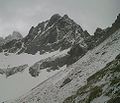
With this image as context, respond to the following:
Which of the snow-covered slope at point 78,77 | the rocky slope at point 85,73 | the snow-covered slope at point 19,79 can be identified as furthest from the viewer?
the snow-covered slope at point 19,79

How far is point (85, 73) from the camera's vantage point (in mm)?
41844

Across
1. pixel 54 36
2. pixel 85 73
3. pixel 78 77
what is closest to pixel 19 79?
pixel 54 36

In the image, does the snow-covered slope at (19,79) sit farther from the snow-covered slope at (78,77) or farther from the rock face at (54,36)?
the snow-covered slope at (78,77)

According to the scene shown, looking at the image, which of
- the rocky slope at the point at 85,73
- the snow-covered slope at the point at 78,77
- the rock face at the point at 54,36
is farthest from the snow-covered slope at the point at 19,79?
the snow-covered slope at the point at 78,77

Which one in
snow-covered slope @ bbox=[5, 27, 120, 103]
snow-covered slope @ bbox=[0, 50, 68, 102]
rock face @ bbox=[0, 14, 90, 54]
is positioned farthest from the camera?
rock face @ bbox=[0, 14, 90, 54]

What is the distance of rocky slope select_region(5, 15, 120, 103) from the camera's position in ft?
83.8

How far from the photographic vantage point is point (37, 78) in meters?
97.1

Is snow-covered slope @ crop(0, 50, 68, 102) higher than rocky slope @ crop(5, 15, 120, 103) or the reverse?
higher

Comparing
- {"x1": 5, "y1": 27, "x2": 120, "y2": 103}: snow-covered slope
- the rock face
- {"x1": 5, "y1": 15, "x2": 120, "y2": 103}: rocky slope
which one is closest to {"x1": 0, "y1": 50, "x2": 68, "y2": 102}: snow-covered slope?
{"x1": 5, "y1": 15, "x2": 120, "y2": 103}: rocky slope

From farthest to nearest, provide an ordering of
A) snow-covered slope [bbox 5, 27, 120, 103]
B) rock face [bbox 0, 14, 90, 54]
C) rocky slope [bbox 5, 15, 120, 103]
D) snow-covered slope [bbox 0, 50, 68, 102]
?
1. rock face [bbox 0, 14, 90, 54]
2. snow-covered slope [bbox 0, 50, 68, 102]
3. snow-covered slope [bbox 5, 27, 120, 103]
4. rocky slope [bbox 5, 15, 120, 103]

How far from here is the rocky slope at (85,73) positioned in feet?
83.8

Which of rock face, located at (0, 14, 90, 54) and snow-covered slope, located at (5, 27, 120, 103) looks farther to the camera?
rock face, located at (0, 14, 90, 54)

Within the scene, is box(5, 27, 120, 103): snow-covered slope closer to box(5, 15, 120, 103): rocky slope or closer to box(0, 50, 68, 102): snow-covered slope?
box(5, 15, 120, 103): rocky slope

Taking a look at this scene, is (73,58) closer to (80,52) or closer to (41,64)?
(80,52)
